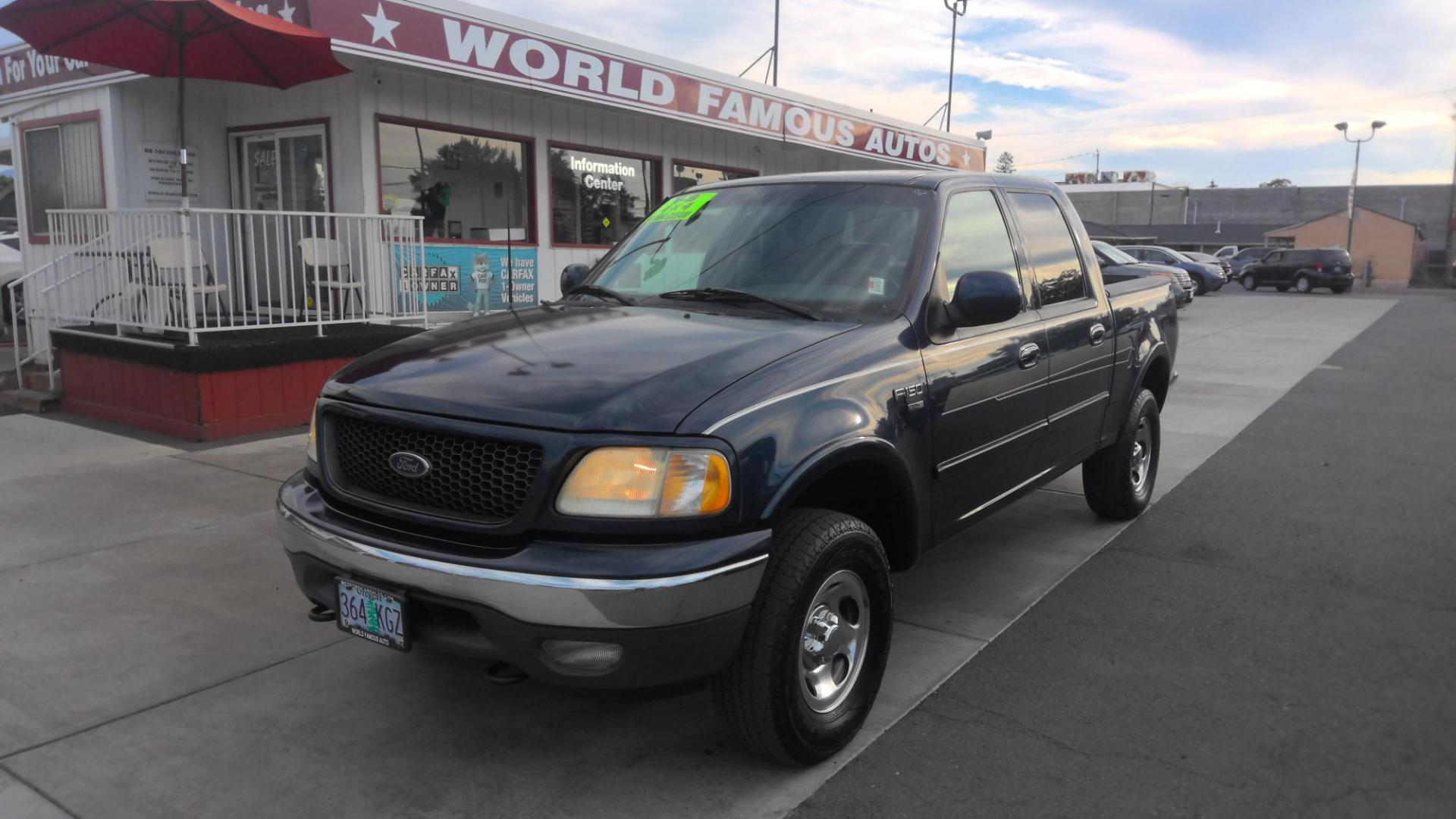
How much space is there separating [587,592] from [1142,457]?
4.40 metres

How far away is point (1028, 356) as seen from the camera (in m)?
4.25

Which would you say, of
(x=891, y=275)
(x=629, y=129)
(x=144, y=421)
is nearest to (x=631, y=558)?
(x=891, y=275)

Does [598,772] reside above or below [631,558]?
below

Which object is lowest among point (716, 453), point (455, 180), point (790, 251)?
point (716, 453)

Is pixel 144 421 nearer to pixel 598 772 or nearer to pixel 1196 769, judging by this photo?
pixel 598 772

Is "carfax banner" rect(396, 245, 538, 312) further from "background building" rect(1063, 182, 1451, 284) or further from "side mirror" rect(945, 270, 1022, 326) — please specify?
"background building" rect(1063, 182, 1451, 284)

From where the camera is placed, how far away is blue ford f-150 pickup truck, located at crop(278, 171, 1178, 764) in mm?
2691

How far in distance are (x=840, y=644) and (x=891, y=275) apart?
1386mm

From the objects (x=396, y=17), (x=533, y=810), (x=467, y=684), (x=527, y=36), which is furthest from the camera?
(x=527, y=36)

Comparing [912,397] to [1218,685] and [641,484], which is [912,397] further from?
[1218,685]

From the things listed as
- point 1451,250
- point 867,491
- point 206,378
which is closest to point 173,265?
point 206,378

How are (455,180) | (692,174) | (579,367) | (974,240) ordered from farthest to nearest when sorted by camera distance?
(692,174)
(455,180)
(974,240)
(579,367)

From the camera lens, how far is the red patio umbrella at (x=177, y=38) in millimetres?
7688

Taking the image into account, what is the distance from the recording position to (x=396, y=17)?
31.0 feet
